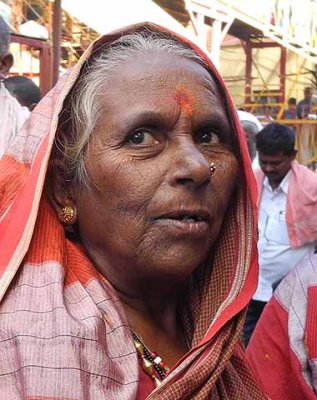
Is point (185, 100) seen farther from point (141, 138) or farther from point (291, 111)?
point (291, 111)

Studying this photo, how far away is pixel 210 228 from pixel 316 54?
14.2 metres

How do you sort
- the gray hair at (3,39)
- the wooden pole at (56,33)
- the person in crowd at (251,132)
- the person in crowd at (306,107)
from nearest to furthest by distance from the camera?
the gray hair at (3,39), the wooden pole at (56,33), the person in crowd at (251,132), the person in crowd at (306,107)

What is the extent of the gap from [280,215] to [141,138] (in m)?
3.59

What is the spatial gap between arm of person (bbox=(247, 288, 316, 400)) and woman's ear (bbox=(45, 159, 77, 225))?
2.43 feet

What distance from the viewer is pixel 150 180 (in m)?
1.41

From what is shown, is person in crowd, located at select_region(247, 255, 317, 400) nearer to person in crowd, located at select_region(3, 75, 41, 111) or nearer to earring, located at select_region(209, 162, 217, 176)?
earring, located at select_region(209, 162, 217, 176)

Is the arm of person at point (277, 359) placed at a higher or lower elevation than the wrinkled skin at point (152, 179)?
lower

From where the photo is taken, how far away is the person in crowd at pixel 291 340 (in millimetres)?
1904

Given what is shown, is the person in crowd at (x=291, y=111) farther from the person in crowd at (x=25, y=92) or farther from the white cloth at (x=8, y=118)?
the white cloth at (x=8, y=118)

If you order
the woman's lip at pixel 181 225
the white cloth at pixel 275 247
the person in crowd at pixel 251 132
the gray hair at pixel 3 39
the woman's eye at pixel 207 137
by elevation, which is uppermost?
the gray hair at pixel 3 39

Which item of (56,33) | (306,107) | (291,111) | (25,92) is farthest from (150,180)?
(291,111)

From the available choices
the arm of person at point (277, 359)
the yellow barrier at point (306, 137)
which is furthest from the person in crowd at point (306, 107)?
the arm of person at point (277, 359)

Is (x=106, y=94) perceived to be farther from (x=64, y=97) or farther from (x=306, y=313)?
(x=306, y=313)

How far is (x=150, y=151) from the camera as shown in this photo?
4.70 ft
